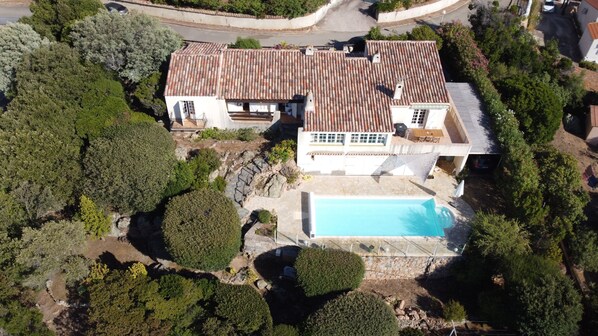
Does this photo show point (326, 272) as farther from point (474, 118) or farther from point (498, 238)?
point (474, 118)

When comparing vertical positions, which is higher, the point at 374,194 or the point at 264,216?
the point at 374,194

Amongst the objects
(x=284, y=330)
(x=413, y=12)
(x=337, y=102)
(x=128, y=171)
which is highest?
(x=413, y=12)

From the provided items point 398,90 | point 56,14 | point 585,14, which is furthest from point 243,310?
point 585,14

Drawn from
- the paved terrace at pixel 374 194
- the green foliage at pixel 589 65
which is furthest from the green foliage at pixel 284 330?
the green foliage at pixel 589 65

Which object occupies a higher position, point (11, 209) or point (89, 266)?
point (11, 209)

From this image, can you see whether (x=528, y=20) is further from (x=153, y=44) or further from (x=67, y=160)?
(x=67, y=160)

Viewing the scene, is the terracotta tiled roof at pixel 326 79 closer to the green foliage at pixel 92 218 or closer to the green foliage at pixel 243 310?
the green foliage at pixel 92 218

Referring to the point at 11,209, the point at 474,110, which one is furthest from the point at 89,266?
the point at 474,110
